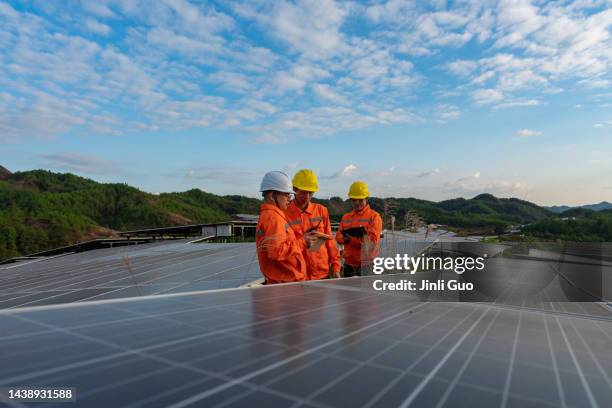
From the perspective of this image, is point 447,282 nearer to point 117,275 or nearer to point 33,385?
point 33,385

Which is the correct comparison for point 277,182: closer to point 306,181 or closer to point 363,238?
point 306,181

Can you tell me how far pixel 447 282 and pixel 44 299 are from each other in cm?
815

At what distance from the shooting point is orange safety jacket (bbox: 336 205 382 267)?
748 centimetres

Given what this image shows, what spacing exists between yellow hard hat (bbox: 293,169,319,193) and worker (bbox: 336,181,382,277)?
1562 mm

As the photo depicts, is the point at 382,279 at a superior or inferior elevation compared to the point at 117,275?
superior

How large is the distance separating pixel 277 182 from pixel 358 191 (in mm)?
3257

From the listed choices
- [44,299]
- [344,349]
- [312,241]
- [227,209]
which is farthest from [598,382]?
[227,209]

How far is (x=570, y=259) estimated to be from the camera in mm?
4570

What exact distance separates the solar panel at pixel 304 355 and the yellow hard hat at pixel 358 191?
5.27 meters

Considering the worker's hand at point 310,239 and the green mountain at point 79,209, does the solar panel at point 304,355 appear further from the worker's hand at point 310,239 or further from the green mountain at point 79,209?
the green mountain at point 79,209

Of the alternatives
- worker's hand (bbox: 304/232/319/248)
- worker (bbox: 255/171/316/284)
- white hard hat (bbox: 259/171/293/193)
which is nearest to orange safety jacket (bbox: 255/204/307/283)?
worker (bbox: 255/171/316/284)

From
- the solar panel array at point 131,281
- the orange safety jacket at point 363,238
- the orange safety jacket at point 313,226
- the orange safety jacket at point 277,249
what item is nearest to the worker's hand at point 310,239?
the orange safety jacket at point 313,226

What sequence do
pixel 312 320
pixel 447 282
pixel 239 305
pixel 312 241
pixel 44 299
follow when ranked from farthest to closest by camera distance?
pixel 44 299 < pixel 312 241 < pixel 447 282 < pixel 239 305 < pixel 312 320

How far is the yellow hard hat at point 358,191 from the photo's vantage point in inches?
324
